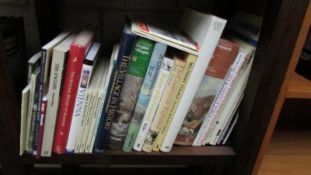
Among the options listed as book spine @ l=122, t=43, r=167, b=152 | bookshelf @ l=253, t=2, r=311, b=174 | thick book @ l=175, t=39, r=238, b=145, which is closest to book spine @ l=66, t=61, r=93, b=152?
book spine @ l=122, t=43, r=167, b=152

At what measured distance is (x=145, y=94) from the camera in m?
0.53

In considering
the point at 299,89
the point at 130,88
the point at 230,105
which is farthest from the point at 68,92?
the point at 299,89

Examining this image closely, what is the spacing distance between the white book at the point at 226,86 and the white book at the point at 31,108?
36cm

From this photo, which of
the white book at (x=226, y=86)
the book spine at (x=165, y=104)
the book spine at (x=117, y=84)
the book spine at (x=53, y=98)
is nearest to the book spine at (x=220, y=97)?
the white book at (x=226, y=86)

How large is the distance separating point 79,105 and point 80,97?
0.02 meters

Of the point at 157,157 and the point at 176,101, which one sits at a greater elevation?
the point at 176,101

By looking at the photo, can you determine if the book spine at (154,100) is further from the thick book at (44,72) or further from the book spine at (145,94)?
the thick book at (44,72)

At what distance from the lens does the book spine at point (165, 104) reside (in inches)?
20.2

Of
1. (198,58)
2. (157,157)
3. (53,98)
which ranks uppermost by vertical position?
(198,58)

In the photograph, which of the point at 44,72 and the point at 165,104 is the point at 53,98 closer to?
the point at 44,72

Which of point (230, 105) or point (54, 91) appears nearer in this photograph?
point (54, 91)

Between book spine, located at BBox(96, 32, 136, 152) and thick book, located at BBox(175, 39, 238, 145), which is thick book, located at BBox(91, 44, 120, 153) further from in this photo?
thick book, located at BBox(175, 39, 238, 145)

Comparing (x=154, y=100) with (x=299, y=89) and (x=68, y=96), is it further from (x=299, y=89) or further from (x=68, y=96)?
(x=299, y=89)

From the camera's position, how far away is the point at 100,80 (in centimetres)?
54
